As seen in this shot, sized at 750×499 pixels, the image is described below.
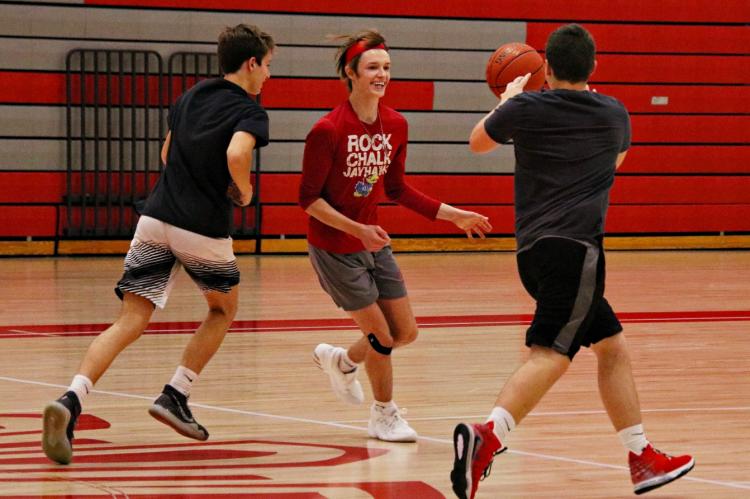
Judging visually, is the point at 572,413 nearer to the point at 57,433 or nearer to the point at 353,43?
the point at 353,43

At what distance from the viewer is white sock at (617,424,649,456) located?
3.41 m

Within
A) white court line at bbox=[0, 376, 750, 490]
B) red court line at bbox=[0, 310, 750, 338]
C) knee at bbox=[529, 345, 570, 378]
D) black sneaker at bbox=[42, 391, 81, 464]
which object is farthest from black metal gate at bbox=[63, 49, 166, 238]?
knee at bbox=[529, 345, 570, 378]

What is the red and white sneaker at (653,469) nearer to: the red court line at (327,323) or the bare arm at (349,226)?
the bare arm at (349,226)

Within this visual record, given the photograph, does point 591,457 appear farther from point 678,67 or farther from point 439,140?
point 678,67

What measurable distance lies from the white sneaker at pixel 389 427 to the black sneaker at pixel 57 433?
0.98m

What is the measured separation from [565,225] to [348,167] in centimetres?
97

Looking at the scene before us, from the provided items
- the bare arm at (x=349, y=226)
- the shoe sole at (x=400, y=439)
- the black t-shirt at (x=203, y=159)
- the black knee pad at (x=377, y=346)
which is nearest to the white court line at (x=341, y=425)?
the shoe sole at (x=400, y=439)

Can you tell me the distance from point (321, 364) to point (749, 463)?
4.87 ft

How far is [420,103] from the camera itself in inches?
485

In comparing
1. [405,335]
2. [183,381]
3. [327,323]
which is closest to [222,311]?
[183,381]

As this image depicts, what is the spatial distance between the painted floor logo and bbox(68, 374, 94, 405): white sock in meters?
0.19

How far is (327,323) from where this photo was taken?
7.16 m

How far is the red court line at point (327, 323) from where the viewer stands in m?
6.77

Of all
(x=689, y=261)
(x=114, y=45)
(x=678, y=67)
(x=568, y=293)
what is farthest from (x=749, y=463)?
(x=678, y=67)
